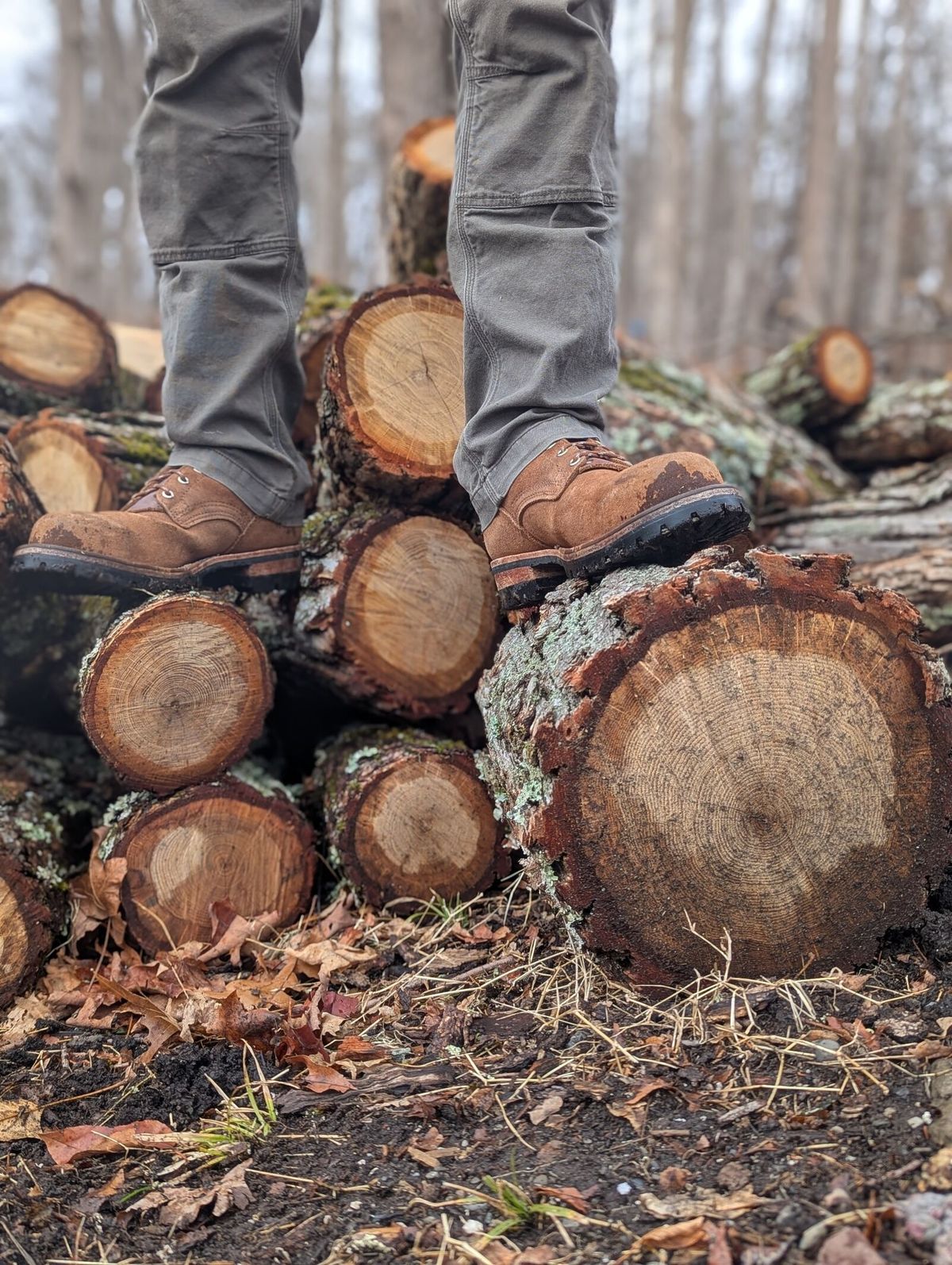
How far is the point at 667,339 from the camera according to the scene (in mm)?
13633

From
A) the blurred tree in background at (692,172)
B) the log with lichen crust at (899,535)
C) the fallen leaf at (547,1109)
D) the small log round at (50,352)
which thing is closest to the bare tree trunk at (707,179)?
the blurred tree in background at (692,172)

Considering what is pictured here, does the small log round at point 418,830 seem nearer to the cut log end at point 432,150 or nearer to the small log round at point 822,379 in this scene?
the cut log end at point 432,150

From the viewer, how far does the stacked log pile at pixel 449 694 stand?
5.50 ft

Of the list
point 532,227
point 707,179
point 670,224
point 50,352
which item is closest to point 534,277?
point 532,227

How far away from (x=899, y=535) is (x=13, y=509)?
2.41 metres

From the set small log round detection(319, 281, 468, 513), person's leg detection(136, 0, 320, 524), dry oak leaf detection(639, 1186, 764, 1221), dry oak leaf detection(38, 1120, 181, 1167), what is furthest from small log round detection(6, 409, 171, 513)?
dry oak leaf detection(639, 1186, 764, 1221)

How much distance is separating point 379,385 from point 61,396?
1.45m

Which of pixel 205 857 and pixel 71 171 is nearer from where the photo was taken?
pixel 205 857

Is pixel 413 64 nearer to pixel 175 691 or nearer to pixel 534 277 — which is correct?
pixel 534 277

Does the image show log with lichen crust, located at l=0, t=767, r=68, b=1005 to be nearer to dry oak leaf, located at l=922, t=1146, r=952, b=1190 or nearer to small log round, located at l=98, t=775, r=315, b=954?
small log round, located at l=98, t=775, r=315, b=954

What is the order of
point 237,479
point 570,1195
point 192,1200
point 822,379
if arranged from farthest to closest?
point 822,379 < point 237,479 < point 192,1200 < point 570,1195

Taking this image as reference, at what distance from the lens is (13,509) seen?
2.27m

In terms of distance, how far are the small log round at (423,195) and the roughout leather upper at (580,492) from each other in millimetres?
1885

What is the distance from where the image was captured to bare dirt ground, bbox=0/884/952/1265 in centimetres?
124
